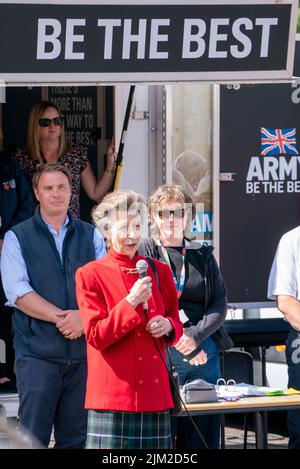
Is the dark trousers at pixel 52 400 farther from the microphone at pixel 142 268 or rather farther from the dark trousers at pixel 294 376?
the dark trousers at pixel 294 376

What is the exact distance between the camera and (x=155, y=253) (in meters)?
6.68

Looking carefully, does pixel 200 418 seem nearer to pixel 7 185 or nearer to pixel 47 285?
pixel 47 285

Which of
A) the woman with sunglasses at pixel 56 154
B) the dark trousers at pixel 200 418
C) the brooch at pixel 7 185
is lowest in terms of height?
the dark trousers at pixel 200 418

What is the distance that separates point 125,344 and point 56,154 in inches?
107

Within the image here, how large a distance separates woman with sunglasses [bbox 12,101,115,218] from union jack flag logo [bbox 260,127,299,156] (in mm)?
1228

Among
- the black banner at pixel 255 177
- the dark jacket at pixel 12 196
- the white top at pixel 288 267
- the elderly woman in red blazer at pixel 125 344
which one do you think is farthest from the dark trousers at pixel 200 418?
the dark jacket at pixel 12 196

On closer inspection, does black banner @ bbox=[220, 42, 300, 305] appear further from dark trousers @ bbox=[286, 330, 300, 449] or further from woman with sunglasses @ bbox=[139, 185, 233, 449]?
woman with sunglasses @ bbox=[139, 185, 233, 449]

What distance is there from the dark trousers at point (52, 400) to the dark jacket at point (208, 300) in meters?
0.77

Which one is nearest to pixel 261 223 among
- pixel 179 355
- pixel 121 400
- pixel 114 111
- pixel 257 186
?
pixel 257 186

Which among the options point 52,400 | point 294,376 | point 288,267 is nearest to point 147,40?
point 288,267

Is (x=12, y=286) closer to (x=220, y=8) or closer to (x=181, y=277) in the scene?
(x=181, y=277)

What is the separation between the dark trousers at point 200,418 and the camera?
263 inches

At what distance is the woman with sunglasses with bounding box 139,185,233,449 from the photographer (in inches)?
263

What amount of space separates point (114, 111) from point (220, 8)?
1.97m
